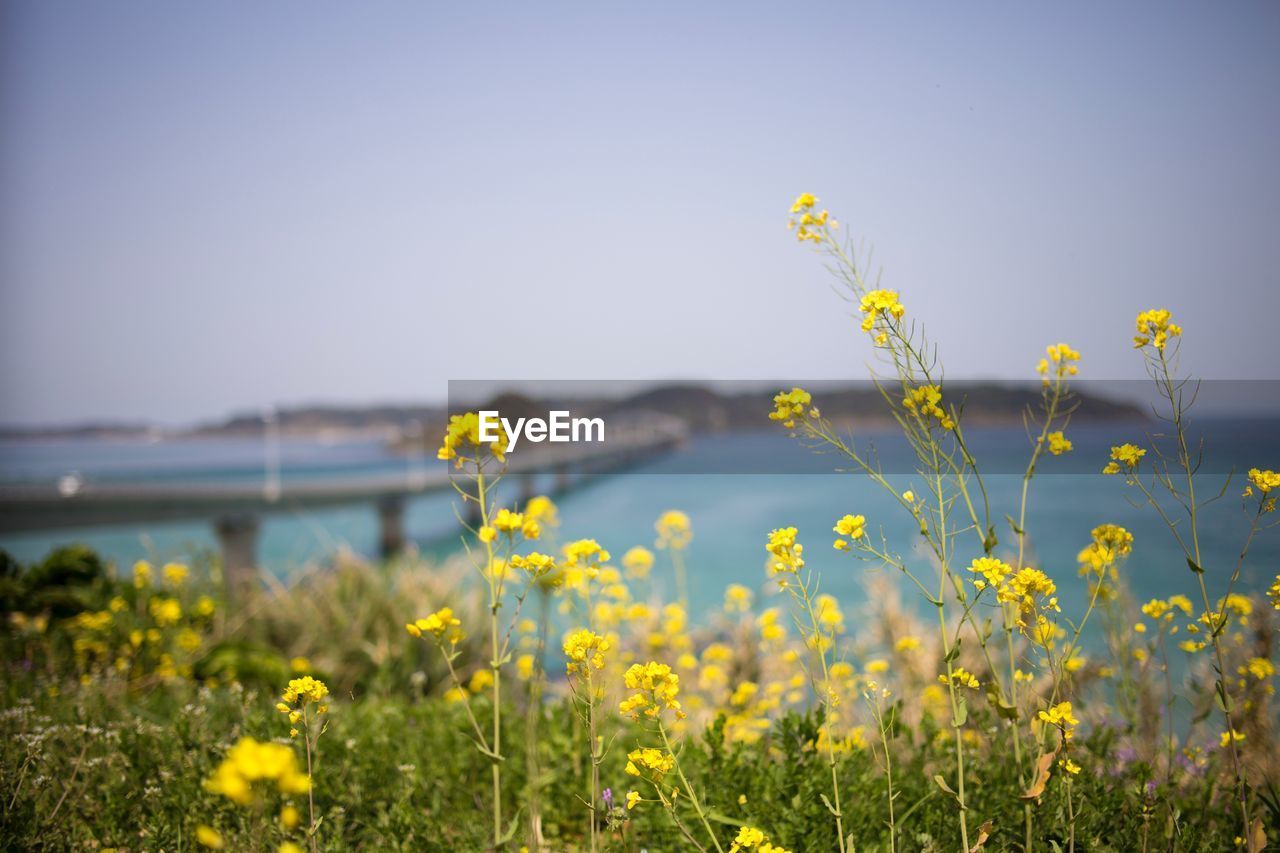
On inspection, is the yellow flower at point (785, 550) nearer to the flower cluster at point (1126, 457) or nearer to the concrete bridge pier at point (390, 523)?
the flower cluster at point (1126, 457)

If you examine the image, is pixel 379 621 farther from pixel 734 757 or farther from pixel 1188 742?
pixel 1188 742

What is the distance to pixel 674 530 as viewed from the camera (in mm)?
3223

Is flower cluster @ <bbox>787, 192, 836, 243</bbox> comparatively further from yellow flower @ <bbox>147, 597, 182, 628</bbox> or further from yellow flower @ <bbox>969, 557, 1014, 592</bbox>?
yellow flower @ <bbox>147, 597, 182, 628</bbox>

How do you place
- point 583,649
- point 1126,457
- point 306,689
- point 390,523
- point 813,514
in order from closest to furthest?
point 306,689
point 583,649
point 1126,457
point 813,514
point 390,523

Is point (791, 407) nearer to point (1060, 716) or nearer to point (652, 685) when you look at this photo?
point (652, 685)

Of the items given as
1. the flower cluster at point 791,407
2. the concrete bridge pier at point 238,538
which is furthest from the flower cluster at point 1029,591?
the concrete bridge pier at point 238,538

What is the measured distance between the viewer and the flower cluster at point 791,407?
163 centimetres

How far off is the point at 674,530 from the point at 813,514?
46.0ft

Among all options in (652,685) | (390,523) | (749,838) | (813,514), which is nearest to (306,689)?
(652,685)

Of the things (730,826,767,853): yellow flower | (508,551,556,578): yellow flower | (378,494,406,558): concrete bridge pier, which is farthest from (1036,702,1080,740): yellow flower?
(378,494,406,558): concrete bridge pier

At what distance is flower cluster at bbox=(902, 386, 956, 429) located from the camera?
161cm

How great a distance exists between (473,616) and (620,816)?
3.35 metres

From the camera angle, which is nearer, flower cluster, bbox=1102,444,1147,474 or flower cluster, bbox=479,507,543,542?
flower cluster, bbox=479,507,543,542

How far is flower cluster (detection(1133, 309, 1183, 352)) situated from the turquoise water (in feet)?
0.71
